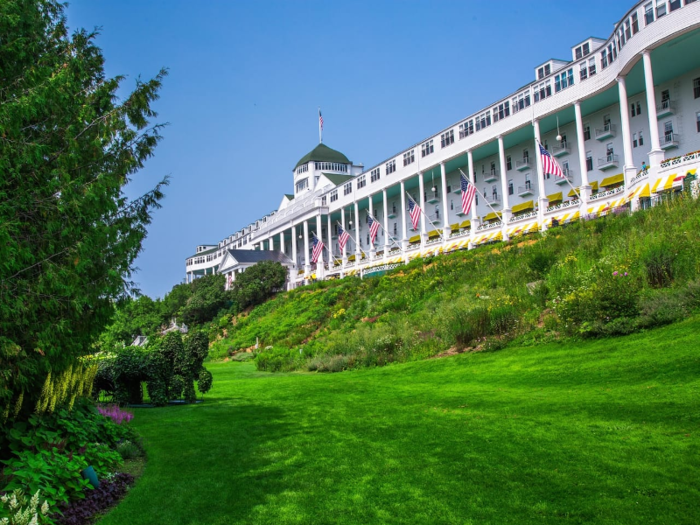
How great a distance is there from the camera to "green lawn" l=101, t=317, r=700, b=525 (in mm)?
5977

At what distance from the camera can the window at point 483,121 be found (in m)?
49.0

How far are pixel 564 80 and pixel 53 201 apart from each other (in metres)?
41.9

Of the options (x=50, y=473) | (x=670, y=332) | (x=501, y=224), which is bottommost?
(x=50, y=473)

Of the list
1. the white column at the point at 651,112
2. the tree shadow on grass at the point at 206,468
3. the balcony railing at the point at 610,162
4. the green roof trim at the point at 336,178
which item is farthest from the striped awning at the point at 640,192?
the green roof trim at the point at 336,178

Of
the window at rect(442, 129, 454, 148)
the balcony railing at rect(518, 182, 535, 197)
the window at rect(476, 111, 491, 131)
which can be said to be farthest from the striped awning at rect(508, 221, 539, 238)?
the window at rect(442, 129, 454, 148)

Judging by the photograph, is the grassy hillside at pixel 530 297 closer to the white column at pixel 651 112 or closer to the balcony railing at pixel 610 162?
the white column at pixel 651 112

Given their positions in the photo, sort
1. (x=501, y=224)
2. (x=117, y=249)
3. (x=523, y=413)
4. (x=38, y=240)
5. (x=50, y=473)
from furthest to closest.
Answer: (x=501, y=224) → (x=523, y=413) → (x=117, y=249) → (x=38, y=240) → (x=50, y=473)

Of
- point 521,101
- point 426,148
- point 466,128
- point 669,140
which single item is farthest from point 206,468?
point 426,148

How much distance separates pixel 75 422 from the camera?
28.6ft

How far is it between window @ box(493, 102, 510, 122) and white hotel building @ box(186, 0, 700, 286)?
9cm

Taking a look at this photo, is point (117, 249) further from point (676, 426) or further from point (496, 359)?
point (496, 359)

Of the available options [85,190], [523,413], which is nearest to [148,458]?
[85,190]

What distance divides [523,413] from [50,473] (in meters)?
7.25

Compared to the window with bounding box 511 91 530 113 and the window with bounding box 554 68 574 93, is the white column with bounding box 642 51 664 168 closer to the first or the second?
the window with bounding box 554 68 574 93
